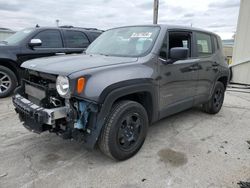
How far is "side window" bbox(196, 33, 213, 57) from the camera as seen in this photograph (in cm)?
431

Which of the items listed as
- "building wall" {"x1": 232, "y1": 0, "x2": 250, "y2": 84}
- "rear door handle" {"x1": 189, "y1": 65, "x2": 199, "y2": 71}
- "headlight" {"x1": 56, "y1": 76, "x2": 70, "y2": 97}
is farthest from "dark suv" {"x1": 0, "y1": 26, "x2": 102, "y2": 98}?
"building wall" {"x1": 232, "y1": 0, "x2": 250, "y2": 84}

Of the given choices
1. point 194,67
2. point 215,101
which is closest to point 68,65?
point 194,67

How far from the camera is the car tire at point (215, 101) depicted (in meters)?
5.03

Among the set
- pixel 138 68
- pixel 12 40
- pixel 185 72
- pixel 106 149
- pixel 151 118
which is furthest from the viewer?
pixel 12 40

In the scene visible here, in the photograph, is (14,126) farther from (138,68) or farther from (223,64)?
(223,64)

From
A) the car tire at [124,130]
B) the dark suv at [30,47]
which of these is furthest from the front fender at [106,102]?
the dark suv at [30,47]

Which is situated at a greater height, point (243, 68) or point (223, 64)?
point (223, 64)

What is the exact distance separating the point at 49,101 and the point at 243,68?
339 inches

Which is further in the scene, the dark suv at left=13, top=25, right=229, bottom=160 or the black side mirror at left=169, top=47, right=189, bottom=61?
the black side mirror at left=169, top=47, right=189, bottom=61

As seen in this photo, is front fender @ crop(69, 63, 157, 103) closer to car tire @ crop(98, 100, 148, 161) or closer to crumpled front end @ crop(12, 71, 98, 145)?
crumpled front end @ crop(12, 71, 98, 145)

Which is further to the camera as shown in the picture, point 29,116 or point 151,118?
point 151,118

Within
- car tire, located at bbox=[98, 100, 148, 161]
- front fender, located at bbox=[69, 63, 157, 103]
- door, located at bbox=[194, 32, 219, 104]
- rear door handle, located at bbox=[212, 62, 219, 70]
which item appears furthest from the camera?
rear door handle, located at bbox=[212, 62, 219, 70]

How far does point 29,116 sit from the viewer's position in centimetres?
283

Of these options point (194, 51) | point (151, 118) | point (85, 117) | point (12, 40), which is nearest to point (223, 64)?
point (194, 51)
